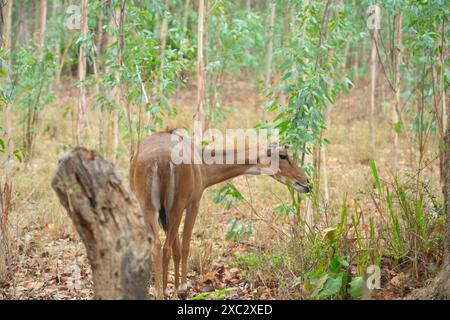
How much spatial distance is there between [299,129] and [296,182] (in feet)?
2.91

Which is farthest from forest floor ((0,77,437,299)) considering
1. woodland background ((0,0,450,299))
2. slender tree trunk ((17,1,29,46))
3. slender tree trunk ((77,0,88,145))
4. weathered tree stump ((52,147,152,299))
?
slender tree trunk ((17,1,29,46))

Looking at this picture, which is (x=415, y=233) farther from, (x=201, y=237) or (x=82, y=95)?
(x=82, y=95)

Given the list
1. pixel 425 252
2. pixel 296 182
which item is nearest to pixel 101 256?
pixel 425 252

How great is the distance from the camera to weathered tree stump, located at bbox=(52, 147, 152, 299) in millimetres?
3404

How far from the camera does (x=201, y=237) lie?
776 centimetres

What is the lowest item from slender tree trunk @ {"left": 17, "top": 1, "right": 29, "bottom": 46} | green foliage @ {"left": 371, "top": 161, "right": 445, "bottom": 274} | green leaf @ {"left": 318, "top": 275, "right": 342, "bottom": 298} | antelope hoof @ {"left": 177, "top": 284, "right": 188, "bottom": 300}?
antelope hoof @ {"left": 177, "top": 284, "right": 188, "bottom": 300}

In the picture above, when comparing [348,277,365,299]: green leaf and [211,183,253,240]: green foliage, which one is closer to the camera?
[348,277,365,299]: green leaf

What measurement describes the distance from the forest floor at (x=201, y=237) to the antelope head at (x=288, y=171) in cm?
58

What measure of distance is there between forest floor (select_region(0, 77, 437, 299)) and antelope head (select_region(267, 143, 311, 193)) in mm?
577

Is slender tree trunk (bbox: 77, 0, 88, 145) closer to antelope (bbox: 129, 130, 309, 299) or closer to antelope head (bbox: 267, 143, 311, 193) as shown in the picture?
antelope (bbox: 129, 130, 309, 299)

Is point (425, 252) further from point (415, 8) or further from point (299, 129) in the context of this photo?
point (415, 8)

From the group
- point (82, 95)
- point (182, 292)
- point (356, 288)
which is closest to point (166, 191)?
point (182, 292)

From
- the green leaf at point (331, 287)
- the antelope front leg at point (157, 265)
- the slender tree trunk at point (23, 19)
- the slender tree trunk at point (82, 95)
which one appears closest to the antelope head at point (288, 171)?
the antelope front leg at point (157, 265)
